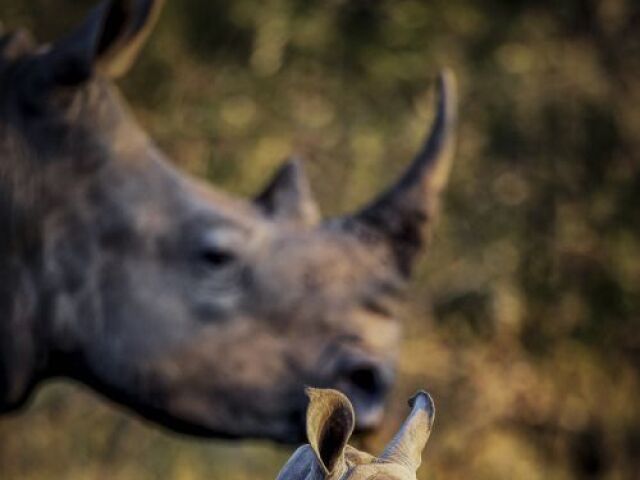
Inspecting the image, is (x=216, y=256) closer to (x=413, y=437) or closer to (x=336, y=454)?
(x=413, y=437)

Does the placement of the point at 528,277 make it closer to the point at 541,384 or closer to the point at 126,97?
the point at 541,384

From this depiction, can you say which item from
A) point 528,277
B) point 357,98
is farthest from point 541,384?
point 357,98

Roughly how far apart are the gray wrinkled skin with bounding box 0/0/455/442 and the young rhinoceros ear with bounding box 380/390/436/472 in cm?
219

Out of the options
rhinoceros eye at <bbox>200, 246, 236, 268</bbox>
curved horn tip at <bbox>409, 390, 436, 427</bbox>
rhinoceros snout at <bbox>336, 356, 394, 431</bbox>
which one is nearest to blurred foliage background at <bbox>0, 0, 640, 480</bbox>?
rhinoceros eye at <bbox>200, 246, 236, 268</bbox>

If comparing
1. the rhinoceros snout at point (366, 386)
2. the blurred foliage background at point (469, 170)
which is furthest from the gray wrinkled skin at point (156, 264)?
the blurred foliage background at point (469, 170)

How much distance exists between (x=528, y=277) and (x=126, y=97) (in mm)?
2313

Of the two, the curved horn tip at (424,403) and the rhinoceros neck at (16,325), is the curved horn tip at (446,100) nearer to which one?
the rhinoceros neck at (16,325)

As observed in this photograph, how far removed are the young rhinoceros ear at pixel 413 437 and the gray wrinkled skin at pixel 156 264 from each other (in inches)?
86.1

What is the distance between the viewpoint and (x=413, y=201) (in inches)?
253

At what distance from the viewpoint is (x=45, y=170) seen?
6348 millimetres

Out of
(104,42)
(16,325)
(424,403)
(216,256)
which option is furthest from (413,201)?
(424,403)

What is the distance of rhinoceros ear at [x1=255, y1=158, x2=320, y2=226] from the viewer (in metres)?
6.52

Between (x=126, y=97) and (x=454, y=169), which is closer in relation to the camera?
(x=126, y=97)

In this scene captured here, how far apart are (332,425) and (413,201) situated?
9.56ft
